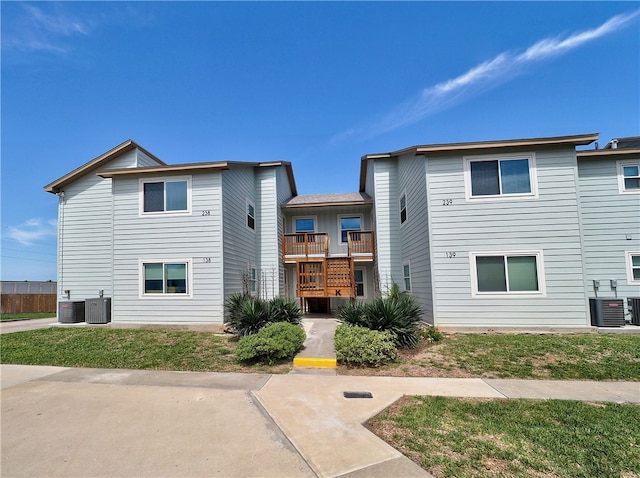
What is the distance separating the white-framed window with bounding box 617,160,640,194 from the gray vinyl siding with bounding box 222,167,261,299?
13990 millimetres

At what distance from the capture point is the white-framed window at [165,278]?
34.2 ft

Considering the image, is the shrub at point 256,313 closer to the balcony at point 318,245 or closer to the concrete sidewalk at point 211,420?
the concrete sidewalk at point 211,420

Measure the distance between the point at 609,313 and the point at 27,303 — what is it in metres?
30.3

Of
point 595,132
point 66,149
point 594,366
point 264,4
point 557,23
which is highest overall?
point 264,4

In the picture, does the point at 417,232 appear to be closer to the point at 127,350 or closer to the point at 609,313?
the point at 609,313

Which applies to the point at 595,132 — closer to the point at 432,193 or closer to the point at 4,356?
the point at 432,193

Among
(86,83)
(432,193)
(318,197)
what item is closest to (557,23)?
(432,193)

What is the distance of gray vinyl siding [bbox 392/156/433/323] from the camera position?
970cm

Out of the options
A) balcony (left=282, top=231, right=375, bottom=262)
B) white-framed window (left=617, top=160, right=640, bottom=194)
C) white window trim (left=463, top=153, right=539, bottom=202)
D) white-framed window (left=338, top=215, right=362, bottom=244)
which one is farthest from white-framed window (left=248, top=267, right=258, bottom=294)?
white-framed window (left=617, top=160, right=640, bottom=194)

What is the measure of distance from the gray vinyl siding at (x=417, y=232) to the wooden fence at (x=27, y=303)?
2271cm

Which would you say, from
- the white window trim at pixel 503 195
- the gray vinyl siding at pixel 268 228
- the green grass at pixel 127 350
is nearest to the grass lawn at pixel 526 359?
the green grass at pixel 127 350

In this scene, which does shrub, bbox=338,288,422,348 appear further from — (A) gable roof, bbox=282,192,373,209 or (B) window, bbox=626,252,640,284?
(B) window, bbox=626,252,640,284

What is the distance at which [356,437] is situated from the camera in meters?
3.55

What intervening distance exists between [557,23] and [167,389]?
48.2 feet
